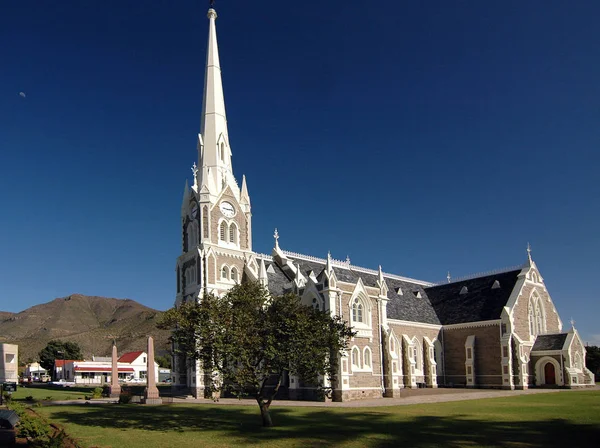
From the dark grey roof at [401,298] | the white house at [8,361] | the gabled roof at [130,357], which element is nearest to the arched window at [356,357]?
the dark grey roof at [401,298]

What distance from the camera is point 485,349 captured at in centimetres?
5319

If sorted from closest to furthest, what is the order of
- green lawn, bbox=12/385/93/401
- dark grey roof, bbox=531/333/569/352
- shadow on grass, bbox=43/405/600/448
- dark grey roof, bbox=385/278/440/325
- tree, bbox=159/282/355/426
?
shadow on grass, bbox=43/405/600/448 → tree, bbox=159/282/355/426 → green lawn, bbox=12/385/93/401 → dark grey roof, bbox=531/333/569/352 → dark grey roof, bbox=385/278/440/325

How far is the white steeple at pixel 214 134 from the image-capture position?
50906mm

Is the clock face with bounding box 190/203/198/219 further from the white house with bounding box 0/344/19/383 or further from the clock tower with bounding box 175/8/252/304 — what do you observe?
the white house with bounding box 0/344/19/383

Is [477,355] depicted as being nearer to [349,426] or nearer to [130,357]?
[349,426]

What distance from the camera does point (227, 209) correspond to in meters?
50.4

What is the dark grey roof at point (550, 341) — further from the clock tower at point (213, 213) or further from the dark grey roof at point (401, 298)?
the clock tower at point (213, 213)

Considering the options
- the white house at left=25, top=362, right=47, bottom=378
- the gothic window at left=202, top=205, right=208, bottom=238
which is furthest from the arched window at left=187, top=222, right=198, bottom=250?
the white house at left=25, top=362, right=47, bottom=378

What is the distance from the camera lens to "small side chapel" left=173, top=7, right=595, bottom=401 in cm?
4347

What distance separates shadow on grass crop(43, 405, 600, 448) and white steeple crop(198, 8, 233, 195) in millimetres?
25349

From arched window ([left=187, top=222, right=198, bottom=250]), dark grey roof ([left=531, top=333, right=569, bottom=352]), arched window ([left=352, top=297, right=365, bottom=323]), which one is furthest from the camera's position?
dark grey roof ([left=531, top=333, right=569, bottom=352])

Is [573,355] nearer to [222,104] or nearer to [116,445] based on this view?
[222,104]

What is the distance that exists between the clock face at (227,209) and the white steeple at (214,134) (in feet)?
4.15

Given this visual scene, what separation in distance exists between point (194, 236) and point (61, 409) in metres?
21.2
